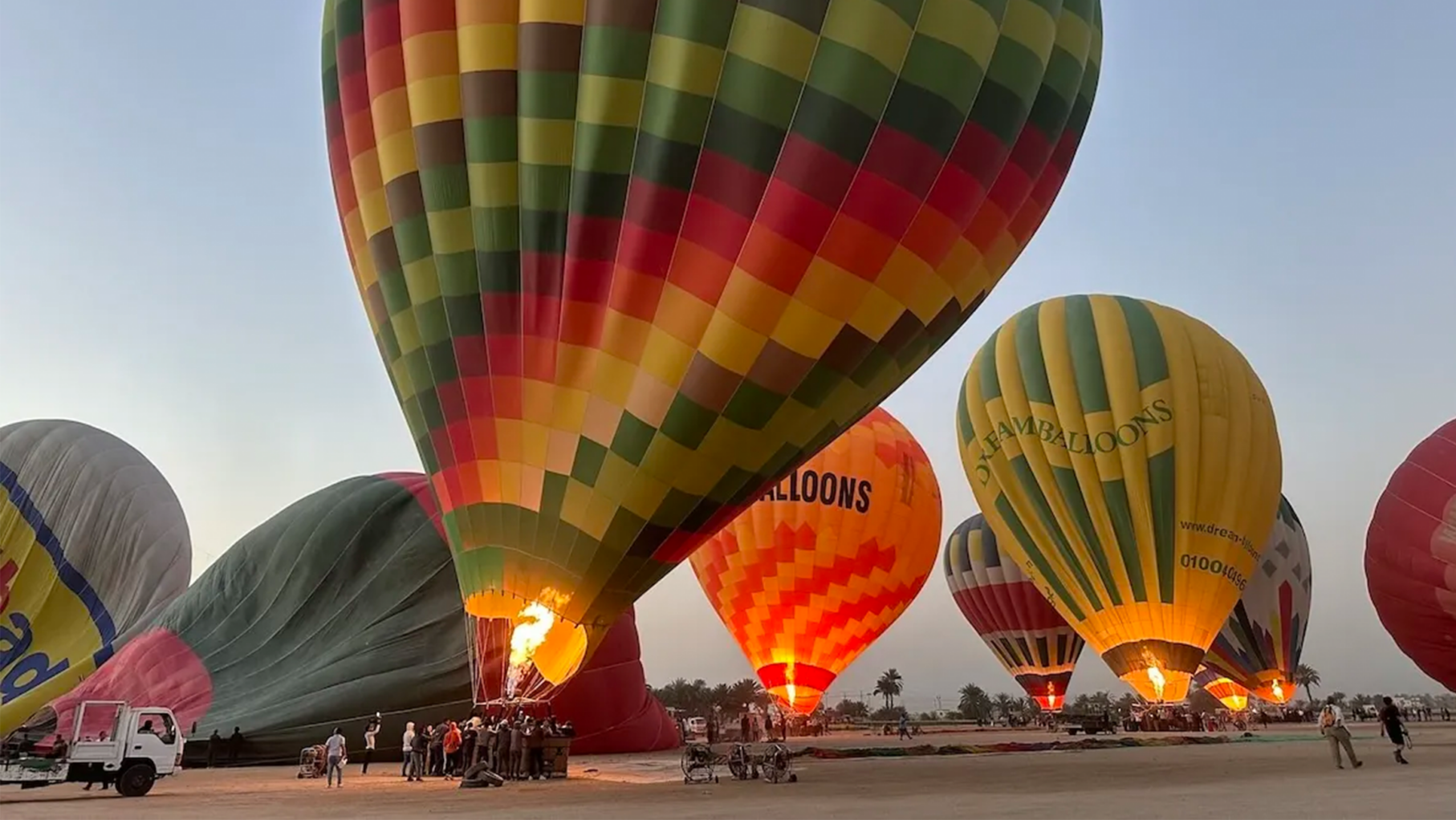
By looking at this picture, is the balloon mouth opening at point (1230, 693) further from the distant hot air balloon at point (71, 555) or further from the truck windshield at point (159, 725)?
the truck windshield at point (159, 725)

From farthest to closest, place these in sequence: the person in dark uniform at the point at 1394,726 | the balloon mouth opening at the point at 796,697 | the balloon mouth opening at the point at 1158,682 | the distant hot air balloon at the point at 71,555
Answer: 1. the balloon mouth opening at the point at 796,697
2. the balloon mouth opening at the point at 1158,682
3. the distant hot air balloon at the point at 71,555
4. the person in dark uniform at the point at 1394,726

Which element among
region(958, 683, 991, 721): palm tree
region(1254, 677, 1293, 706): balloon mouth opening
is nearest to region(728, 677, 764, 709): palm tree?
region(958, 683, 991, 721): palm tree

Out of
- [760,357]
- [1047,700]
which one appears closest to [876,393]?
[760,357]

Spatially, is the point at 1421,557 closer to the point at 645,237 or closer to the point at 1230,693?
the point at 645,237

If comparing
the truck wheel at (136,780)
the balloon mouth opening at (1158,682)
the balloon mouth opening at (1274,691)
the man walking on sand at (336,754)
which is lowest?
the truck wheel at (136,780)

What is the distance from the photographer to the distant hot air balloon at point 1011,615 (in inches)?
1240

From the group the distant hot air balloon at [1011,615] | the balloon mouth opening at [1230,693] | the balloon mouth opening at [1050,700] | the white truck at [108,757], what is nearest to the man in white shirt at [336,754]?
the white truck at [108,757]

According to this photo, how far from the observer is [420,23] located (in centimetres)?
917

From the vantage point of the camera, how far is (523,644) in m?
9.09

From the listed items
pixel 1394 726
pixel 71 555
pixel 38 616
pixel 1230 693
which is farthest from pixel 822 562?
pixel 1230 693

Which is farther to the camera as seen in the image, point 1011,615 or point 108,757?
point 1011,615

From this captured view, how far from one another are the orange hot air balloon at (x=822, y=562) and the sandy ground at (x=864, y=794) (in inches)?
259

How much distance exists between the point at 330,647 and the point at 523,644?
602cm

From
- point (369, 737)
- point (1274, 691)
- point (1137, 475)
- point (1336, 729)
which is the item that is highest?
point (1137, 475)
